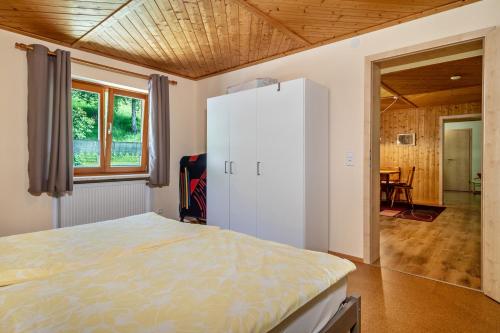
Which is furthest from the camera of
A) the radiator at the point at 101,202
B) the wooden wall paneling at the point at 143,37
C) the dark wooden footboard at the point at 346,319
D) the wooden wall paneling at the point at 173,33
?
the radiator at the point at 101,202

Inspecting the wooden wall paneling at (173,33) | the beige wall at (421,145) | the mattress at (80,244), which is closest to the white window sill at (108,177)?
the mattress at (80,244)

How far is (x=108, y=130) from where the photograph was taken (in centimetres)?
384

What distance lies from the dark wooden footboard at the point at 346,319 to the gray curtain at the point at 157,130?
3.12m

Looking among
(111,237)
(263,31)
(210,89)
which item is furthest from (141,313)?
(210,89)

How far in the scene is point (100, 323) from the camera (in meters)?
0.92

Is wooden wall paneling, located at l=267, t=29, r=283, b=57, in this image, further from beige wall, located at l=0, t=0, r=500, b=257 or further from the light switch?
the light switch

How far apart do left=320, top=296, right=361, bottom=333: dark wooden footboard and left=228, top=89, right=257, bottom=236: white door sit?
6.21 feet

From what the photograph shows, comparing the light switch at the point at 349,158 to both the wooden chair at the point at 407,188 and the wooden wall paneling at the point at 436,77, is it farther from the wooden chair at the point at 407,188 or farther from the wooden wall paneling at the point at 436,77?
the wooden chair at the point at 407,188

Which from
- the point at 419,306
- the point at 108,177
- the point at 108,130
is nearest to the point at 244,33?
the point at 108,130

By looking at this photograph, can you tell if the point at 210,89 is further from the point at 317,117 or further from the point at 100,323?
the point at 100,323

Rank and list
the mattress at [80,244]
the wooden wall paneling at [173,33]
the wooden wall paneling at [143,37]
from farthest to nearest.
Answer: the wooden wall paneling at [143,37]
the wooden wall paneling at [173,33]
the mattress at [80,244]

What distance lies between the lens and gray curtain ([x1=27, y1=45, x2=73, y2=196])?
2980 mm

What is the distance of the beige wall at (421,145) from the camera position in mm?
6746

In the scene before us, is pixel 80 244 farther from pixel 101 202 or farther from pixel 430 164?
pixel 430 164
